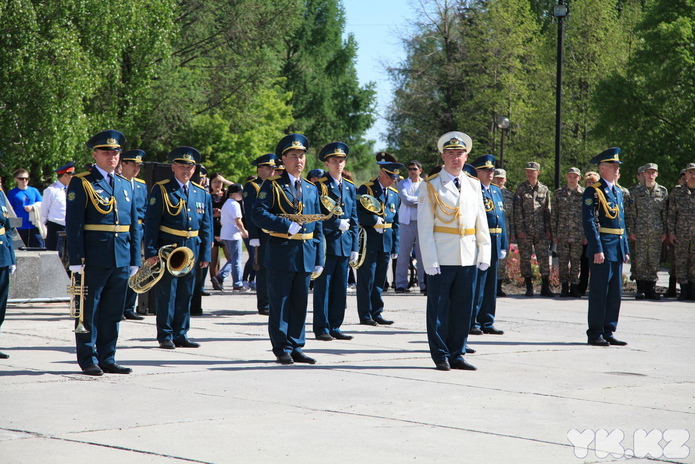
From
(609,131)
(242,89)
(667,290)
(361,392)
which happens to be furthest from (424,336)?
(242,89)

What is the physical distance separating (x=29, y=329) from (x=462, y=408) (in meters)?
6.69

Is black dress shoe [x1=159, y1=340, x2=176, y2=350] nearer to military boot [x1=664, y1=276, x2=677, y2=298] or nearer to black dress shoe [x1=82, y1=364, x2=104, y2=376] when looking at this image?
black dress shoe [x1=82, y1=364, x2=104, y2=376]

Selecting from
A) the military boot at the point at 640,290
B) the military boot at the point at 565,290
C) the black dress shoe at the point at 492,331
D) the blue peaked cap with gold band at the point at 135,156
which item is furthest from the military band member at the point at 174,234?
the military boot at the point at 640,290

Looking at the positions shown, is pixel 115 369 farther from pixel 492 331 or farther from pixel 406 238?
pixel 406 238

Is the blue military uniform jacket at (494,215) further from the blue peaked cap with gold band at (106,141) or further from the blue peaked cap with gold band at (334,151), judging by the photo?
the blue peaked cap with gold band at (106,141)

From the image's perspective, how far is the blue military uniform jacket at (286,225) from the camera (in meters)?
9.58

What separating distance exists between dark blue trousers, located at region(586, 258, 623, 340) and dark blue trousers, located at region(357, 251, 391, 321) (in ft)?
9.67

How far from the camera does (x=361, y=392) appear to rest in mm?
7961

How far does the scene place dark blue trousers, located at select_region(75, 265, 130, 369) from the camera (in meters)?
8.77

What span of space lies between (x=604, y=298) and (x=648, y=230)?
6.56 m

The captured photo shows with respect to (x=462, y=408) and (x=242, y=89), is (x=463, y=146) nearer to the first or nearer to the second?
(x=462, y=408)

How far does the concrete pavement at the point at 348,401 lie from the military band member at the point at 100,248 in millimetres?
312

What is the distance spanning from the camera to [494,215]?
40.6ft

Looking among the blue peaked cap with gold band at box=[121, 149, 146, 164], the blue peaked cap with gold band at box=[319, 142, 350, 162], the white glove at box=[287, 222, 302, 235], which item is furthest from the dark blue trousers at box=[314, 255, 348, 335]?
the blue peaked cap with gold band at box=[121, 149, 146, 164]
